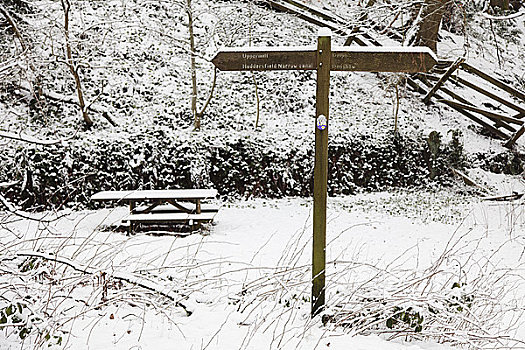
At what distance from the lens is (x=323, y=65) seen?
3559 millimetres

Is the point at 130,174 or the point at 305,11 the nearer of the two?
the point at 130,174

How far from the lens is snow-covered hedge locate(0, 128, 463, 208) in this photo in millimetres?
9336

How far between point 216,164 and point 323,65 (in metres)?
6.90

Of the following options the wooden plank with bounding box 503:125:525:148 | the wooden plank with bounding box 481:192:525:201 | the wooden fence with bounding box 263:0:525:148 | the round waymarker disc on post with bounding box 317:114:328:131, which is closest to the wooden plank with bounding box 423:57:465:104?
the wooden fence with bounding box 263:0:525:148

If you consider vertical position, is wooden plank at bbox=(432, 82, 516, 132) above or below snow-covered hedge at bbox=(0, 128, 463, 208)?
above

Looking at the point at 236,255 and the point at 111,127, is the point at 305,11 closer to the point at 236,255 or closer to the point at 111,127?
the point at 111,127

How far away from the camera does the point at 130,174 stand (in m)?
9.84

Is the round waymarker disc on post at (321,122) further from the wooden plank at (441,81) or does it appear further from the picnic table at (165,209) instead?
the wooden plank at (441,81)

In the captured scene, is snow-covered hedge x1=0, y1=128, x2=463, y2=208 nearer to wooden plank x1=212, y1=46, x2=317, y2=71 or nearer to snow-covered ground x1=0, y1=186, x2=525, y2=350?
snow-covered ground x1=0, y1=186, x2=525, y2=350

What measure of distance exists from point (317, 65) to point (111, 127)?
26.7 ft

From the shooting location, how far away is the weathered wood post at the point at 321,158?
3508 millimetres

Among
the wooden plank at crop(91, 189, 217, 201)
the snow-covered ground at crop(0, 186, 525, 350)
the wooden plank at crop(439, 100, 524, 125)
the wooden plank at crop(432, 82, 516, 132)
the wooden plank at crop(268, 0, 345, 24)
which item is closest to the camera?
the snow-covered ground at crop(0, 186, 525, 350)

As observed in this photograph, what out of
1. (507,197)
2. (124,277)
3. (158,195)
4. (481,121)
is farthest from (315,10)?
(124,277)

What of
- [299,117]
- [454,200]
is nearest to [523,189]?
[454,200]
